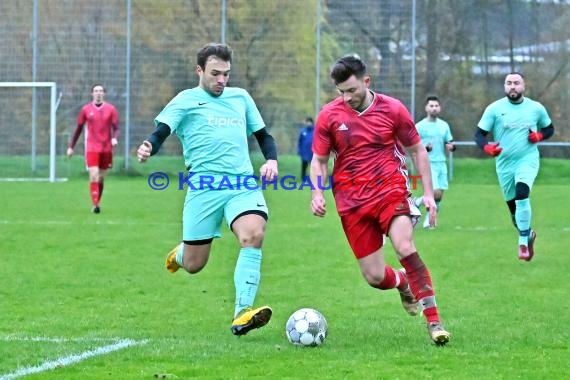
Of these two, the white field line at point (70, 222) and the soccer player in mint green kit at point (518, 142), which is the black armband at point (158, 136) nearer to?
the soccer player in mint green kit at point (518, 142)

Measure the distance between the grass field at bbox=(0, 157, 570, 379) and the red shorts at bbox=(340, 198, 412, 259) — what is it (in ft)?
2.03

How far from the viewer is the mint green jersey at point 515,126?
13008 millimetres

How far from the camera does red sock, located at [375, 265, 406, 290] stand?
799 centimetres

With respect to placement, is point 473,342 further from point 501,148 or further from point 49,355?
point 501,148

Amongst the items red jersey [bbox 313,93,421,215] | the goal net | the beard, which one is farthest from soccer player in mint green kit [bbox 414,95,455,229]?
the goal net

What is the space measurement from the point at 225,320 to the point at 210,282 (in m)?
2.53

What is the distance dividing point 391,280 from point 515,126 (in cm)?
552

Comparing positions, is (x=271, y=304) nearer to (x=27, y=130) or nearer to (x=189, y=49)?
(x=27, y=130)

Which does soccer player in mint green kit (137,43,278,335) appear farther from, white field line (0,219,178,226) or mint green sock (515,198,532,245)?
white field line (0,219,178,226)

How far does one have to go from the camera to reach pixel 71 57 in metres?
33.3

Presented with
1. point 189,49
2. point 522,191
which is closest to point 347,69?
point 522,191


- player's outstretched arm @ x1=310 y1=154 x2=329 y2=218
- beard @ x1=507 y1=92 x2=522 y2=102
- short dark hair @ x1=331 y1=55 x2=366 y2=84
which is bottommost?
player's outstretched arm @ x1=310 y1=154 x2=329 y2=218

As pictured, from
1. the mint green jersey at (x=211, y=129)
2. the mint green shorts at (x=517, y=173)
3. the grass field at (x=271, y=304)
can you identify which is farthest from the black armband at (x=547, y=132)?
the mint green jersey at (x=211, y=129)

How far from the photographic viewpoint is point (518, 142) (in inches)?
512
